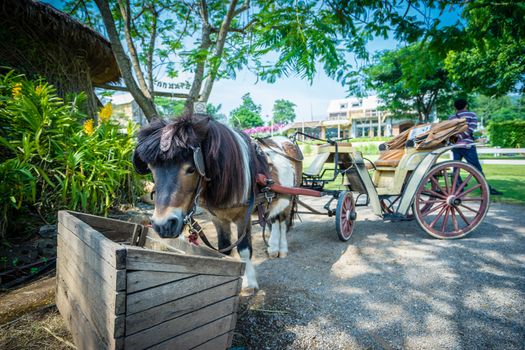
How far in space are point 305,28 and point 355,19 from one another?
497mm

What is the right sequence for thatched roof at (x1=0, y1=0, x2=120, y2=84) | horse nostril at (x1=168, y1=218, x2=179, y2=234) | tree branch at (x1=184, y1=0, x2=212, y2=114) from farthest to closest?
tree branch at (x1=184, y1=0, x2=212, y2=114)
thatched roof at (x1=0, y1=0, x2=120, y2=84)
horse nostril at (x1=168, y1=218, x2=179, y2=234)

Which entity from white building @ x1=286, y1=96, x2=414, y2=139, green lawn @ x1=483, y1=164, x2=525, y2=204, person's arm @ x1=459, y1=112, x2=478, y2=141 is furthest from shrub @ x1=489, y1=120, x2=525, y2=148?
person's arm @ x1=459, y1=112, x2=478, y2=141

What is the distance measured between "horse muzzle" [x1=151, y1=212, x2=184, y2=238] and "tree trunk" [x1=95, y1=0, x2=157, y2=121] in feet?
9.78

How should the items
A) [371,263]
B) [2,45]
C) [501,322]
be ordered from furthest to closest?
[2,45], [371,263], [501,322]

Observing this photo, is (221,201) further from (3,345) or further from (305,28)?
(305,28)

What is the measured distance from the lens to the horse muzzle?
4.97 feet

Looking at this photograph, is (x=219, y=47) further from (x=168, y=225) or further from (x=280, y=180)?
(x=168, y=225)

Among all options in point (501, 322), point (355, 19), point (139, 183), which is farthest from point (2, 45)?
point (501, 322)

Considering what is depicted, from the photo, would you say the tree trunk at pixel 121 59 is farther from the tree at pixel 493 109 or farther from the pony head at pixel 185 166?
the tree at pixel 493 109

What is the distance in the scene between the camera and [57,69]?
219 inches

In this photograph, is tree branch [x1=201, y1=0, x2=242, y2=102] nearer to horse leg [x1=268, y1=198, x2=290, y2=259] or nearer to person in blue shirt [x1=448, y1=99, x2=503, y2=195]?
horse leg [x1=268, y1=198, x2=290, y2=259]

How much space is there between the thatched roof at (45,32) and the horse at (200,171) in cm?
497

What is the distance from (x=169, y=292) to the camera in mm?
1247

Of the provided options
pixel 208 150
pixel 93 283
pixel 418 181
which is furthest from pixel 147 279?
pixel 418 181
